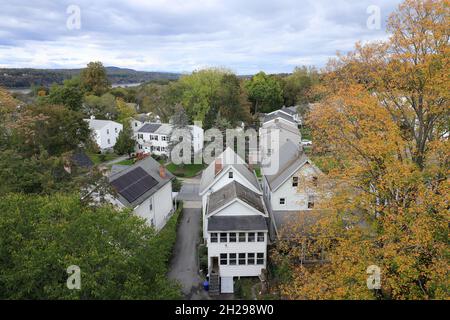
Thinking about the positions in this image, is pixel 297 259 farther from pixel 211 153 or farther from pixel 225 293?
pixel 211 153

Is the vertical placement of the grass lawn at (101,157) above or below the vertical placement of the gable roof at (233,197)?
below

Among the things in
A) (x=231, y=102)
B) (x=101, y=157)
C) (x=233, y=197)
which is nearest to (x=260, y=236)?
(x=233, y=197)

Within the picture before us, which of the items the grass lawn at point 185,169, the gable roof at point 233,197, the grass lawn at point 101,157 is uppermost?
the gable roof at point 233,197

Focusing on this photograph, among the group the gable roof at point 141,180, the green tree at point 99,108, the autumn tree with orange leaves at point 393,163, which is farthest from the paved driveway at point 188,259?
the green tree at point 99,108

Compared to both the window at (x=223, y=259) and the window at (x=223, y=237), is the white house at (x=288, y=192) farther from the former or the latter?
the window at (x=223, y=259)

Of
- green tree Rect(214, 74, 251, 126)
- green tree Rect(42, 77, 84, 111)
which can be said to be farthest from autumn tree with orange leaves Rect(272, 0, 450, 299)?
green tree Rect(42, 77, 84, 111)

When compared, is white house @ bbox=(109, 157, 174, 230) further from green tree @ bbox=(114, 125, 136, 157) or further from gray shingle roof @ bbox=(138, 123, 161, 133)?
gray shingle roof @ bbox=(138, 123, 161, 133)

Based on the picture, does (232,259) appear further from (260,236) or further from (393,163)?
(393,163)
